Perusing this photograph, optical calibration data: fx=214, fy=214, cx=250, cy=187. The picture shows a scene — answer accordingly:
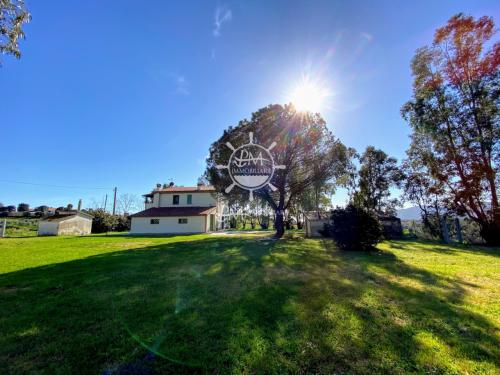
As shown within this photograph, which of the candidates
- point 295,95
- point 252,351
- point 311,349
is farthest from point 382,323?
point 295,95

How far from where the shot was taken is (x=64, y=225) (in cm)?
2150

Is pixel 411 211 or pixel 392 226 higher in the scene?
pixel 411 211

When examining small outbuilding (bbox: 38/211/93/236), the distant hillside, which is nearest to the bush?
the distant hillside

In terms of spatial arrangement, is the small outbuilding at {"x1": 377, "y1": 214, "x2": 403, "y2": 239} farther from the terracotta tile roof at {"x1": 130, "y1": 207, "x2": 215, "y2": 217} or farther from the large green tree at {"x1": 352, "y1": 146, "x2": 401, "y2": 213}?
the terracotta tile roof at {"x1": 130, "y1": 207, "x2": 215, "y2": 217}

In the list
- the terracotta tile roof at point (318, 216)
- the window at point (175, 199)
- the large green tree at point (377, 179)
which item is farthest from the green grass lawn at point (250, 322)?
the large green tree at point (377, 179)

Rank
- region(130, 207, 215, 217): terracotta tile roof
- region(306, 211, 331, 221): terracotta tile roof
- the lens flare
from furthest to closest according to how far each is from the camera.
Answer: region(130, 207, 215, 217): terracotta tile roof
region(306, 211, 331, 221): terracotta tile roof
the lens flare

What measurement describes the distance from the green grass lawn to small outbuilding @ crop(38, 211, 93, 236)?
65.7ft

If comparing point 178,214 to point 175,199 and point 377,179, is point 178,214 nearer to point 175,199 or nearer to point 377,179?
point 175,199

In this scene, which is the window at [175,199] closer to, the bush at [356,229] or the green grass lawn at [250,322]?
the bush at [356,229]

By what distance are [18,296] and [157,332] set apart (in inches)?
132

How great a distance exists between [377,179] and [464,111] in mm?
13389

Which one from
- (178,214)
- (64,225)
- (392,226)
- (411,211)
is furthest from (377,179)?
(64,225)

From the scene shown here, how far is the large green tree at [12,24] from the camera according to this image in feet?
16.1

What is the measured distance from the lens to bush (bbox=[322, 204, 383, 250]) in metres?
9.35
